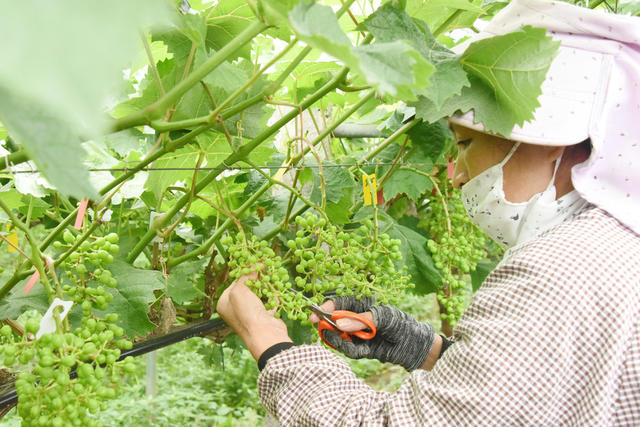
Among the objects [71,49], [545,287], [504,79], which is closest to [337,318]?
[545,287]

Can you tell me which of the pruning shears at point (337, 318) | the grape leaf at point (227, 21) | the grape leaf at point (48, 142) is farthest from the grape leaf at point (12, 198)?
the grape leaf at point (48, 142)

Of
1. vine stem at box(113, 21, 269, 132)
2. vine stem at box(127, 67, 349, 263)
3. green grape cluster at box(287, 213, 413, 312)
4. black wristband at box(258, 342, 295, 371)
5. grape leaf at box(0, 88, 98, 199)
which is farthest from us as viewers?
black wristband at box(258, 342, 295, 371)

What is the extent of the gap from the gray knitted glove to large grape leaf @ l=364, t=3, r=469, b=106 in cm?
72

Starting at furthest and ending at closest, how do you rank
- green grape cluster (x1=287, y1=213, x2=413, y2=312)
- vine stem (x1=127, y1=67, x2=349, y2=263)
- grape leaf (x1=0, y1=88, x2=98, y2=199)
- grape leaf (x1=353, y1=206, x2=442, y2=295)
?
grape leaf (x1=353, y1=206, x2=442, y2=295), green grape cluster (x1=287, y1=213, x2=413, y2=312), vine stem (x1=127, y1=67, x2=349, y2=263), grape leaf (x1=0, y1=88, x2=98, y2=199)

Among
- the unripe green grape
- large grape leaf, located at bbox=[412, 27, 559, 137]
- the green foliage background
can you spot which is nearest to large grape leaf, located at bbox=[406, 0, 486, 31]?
the green foliage background

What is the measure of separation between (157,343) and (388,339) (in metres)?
0.68

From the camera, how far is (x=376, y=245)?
1.25m

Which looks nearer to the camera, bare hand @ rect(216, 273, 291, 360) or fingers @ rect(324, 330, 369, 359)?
bare hand @ rect(216, 273, 291, 360)

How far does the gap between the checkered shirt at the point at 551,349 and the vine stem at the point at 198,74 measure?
0.61 m

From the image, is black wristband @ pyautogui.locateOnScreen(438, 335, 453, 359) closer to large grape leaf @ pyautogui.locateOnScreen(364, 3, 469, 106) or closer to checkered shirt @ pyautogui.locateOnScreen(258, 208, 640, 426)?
checkered shirt @ pyautogui.locateOnScreen(258, 208, 640, 426)

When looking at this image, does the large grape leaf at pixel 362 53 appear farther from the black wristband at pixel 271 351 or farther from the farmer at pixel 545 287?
the black wristband at pixel 271 351

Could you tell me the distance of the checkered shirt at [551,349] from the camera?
2.87 ft

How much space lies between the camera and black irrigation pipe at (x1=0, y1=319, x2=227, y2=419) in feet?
3.00

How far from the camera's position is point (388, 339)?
5.31 feet
